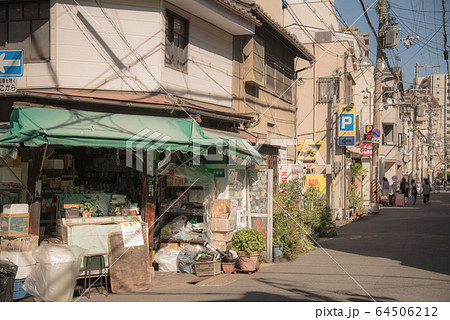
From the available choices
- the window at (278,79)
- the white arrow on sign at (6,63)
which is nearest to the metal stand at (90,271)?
the white arrow on sign at (6,63)

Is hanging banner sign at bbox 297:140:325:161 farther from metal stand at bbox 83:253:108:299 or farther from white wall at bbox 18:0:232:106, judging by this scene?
metal stand at bbox 83:253:108:299

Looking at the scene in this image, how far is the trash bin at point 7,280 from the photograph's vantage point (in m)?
7.14

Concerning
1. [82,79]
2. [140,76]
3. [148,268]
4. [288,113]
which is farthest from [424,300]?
[288,113]

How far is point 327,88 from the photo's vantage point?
997 inches

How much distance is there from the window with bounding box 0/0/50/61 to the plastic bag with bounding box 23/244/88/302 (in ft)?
17.5

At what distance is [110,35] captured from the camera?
1066 centimetres

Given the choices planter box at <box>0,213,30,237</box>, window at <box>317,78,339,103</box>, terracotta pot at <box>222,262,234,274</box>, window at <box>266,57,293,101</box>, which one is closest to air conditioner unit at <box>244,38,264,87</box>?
window at <box>266,57,293,101</box>

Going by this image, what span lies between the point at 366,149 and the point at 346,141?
7.90m

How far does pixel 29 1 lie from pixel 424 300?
11.2m

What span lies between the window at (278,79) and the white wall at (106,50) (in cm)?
635

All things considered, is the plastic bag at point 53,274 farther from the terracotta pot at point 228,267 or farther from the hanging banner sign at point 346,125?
the hanging banner sign at point 346,125

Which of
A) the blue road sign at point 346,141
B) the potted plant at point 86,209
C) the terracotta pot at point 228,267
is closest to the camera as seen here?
the potted plant at point 86,209

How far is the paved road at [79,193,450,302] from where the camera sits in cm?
774

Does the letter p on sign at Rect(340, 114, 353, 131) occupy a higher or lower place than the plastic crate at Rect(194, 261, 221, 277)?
higher
